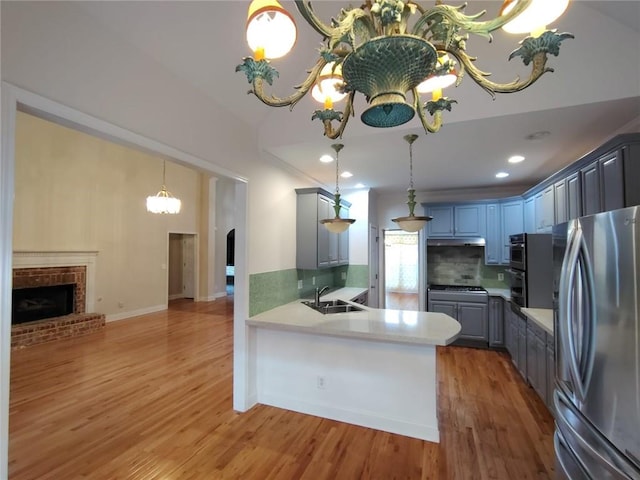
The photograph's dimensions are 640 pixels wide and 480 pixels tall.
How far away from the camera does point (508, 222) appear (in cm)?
488

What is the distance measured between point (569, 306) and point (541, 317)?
1722 mm

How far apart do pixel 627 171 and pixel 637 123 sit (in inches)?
29.8

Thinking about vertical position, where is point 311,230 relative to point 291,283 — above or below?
above

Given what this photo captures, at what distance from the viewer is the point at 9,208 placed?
4.40 feet

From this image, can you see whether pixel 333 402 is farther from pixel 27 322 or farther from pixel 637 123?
pixel 27 322

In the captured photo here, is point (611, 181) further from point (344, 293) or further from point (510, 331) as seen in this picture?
point (344, 293)

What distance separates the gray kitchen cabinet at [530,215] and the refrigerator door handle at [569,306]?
9.03ft

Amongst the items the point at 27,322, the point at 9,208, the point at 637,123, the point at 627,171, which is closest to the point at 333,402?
the point at 9,208

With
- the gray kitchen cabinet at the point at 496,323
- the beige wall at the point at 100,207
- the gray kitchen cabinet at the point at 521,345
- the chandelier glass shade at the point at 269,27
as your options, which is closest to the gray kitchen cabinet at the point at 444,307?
the gray kitchen cabinet at the point at 496,323

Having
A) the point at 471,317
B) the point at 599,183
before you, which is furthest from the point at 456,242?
the point at 599,183

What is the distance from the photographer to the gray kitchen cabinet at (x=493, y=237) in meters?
4.96

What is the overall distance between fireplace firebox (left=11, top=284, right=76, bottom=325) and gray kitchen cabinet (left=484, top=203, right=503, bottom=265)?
7788 millimetres

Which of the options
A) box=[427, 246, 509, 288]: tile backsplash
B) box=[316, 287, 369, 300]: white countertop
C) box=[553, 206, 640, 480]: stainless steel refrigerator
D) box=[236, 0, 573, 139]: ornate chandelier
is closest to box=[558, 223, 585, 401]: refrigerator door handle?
box=[553, 206, 640, 480]: stainless steel refrigerator

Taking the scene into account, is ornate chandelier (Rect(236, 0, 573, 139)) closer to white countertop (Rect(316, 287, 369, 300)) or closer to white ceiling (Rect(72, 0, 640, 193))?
white ceiling (Rect(72, 0, 640, 193))
